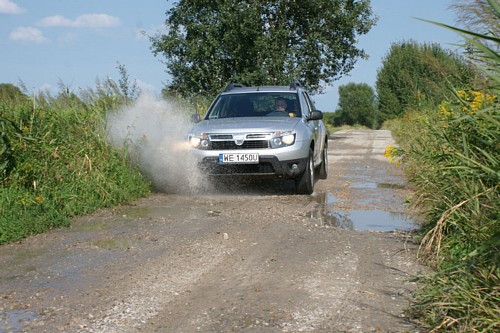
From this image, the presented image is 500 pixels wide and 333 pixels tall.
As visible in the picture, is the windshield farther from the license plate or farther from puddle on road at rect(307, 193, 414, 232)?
puddle on road at rect(307, 193, 414, 232)

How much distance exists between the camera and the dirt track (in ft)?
15.3

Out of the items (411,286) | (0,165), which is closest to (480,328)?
(411,286)

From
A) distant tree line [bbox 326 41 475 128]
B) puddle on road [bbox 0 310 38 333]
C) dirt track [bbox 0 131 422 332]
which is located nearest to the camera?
puddle on road [bbox 0 310 38 333]

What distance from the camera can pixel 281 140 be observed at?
1102 centimetres

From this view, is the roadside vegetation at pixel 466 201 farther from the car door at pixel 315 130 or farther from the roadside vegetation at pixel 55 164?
the roadside vegetation at pixel 55 164

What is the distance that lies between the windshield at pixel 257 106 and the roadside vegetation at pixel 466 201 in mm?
3529

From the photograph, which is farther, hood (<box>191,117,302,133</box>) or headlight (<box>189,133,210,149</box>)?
headlight (<box>189,133,210,149</box>)

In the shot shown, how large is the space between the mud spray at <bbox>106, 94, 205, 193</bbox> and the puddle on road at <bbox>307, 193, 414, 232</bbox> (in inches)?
104

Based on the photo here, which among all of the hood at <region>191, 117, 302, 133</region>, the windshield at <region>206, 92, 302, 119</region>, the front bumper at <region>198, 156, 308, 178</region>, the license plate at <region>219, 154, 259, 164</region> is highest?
the windshield at <region>206, 92, 302, 119</region>

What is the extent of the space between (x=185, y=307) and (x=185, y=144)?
6.75m

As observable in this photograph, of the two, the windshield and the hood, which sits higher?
the windshield

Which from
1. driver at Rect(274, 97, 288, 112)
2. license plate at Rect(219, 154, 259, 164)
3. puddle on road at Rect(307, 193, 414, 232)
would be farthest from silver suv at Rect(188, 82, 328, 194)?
puddle on road at Rect(307, 193, 414, 232)

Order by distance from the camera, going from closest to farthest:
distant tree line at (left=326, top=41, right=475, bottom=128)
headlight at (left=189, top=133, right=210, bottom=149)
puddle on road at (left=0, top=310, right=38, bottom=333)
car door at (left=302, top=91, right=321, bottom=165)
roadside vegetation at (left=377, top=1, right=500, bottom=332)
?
roadside vegetation at (left=377, top=1, right=500, bottom=332), puddle on road at (left=0, top=310, right=38, bottom=333), distant tree line at (left=326, top=41, right=475, bottom=128), headlight at (left=189, top=133, right=210, bottom=149), car door at (left=302, top=91, right=321, bottom=165)

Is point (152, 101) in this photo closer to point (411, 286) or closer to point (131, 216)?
point (131, 216)
